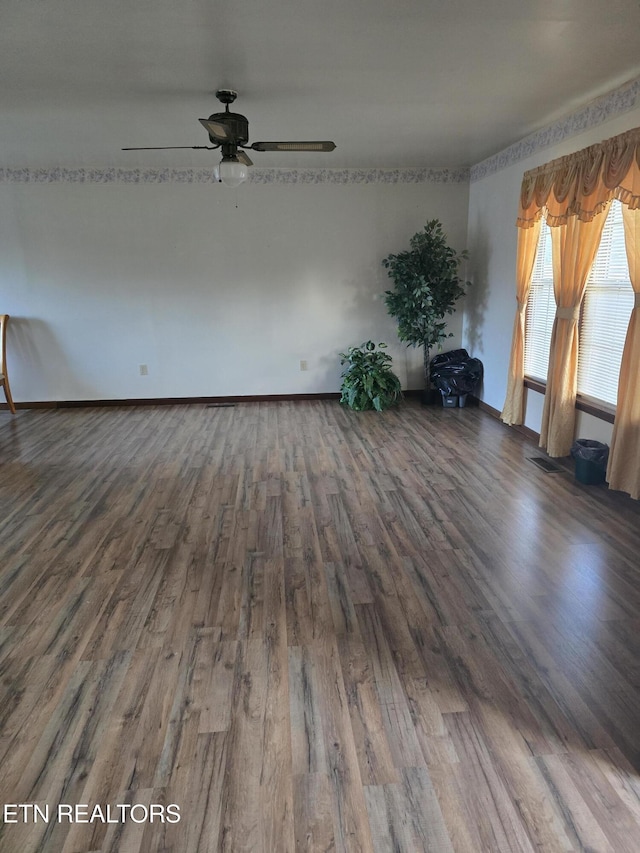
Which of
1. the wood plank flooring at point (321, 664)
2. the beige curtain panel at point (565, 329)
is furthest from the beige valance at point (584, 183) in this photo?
the wood plank flooring at point (321, 664)

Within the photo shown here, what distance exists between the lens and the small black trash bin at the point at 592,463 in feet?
12.1

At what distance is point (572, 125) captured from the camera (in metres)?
3.93

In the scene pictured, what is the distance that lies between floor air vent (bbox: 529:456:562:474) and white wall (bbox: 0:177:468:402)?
2579 mm

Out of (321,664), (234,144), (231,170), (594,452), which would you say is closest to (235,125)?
(234,144)

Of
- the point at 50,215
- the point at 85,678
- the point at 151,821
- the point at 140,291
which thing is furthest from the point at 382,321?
the point at 151,821

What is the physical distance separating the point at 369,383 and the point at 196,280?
235 centimetres

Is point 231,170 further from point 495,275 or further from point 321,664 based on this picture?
point 495,275

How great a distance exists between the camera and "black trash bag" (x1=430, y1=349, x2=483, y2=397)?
601cm

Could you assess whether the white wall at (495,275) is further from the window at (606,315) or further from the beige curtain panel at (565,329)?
the window at (606,315)

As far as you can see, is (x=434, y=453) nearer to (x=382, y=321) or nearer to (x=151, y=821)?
(x=382, y=321)

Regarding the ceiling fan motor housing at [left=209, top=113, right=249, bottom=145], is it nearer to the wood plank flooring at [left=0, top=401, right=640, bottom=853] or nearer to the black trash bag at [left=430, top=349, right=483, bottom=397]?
the wood plank flooring at [left=0, top=401, right=640, bottom=853]

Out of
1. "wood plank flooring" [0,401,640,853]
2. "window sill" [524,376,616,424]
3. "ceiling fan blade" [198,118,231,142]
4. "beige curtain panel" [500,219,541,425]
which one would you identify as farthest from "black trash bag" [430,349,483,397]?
"ceiling fan blade" [198,118,231,142]

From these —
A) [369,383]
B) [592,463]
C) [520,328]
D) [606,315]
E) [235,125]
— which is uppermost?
[235,125]

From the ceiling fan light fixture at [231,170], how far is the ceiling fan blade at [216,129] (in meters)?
0.13
